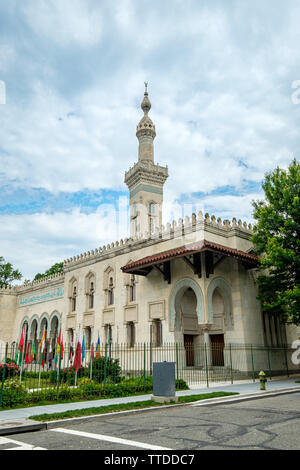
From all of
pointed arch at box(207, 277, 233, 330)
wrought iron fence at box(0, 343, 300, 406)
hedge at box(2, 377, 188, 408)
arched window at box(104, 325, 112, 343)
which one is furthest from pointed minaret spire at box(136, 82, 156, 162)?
hedge at box(2, 377, 188, 408)

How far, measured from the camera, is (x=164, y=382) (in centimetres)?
1098

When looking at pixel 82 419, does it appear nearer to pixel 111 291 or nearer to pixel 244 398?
pixel 244 398

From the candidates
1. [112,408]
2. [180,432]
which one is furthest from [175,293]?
[180,432]

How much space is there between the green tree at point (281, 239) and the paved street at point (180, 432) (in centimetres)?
923

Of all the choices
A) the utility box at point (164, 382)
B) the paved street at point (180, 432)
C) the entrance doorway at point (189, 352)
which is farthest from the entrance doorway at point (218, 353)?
the paved street at point (180, 432)

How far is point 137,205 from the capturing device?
33.7m

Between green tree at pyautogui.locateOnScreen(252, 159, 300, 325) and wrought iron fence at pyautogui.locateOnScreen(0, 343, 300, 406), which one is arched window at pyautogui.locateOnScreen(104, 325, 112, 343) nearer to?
wrought iron fence at pyautogui.locateOnScreen(0, 343, 300, 406)

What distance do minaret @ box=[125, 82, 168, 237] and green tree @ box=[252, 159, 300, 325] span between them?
559 inches

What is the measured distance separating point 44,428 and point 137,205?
26663 mm

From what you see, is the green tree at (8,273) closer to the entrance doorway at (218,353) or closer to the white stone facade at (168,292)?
the white stone facade at (168,292)

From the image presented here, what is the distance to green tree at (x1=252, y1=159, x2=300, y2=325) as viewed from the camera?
17.9m

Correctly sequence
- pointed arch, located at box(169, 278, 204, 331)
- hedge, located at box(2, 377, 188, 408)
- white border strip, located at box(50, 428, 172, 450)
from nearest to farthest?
white border strip, located at box(50, 428, 172, 450) → hedge, located at box(2, 377, 188, 408) → pointed arch, located at box(169, 278, 204, 331)

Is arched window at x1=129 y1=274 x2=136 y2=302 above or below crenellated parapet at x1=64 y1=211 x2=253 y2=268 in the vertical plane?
below

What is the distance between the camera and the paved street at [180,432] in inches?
229
